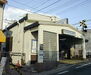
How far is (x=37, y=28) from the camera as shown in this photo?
69.5 feet

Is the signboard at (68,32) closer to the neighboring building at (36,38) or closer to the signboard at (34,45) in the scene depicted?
the neighboring building at (36,38)

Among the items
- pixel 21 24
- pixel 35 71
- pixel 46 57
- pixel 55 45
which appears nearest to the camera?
pixel 35 71

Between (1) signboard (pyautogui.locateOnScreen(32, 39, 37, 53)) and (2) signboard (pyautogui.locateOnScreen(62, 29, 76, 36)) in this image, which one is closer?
(1) signboard (pyautogui.locateOnScreen(32, 39, 37, 53))

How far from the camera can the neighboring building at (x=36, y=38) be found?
67.7 ft

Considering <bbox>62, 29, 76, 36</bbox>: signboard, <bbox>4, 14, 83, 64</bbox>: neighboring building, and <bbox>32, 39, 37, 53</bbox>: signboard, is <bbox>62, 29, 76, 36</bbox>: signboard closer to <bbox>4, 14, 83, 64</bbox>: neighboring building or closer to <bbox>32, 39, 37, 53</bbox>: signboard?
<bbox>4, 14, 83, 64</bbox>: neighboring building

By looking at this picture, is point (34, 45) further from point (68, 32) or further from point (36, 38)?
point (68, 32)

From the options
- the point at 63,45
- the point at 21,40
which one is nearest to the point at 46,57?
the point at 21,40

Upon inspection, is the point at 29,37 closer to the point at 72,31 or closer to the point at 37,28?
the point at 37,28

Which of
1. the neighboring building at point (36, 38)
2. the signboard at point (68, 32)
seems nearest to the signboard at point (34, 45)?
the neighboring building at point (36, 38)

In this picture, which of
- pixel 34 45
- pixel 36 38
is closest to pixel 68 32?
pixel 36 38

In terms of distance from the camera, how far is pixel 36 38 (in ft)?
75.2

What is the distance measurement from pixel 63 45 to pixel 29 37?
27.1 feet

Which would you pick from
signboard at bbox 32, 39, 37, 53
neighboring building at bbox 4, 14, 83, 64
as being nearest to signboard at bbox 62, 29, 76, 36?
neighboring building at bbox 4, 14, 83, 64

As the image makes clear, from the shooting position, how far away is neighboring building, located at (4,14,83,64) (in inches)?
812
